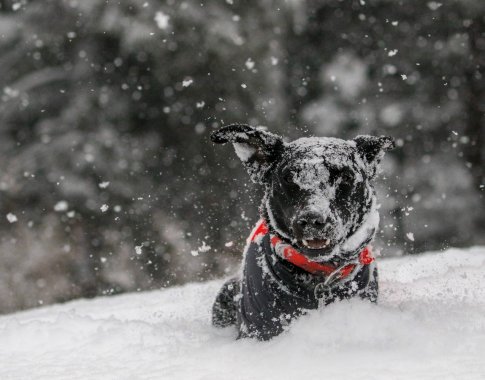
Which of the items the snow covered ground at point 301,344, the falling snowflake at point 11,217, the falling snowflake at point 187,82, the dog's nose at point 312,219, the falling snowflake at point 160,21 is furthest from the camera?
the falling snowflake at point 11,217

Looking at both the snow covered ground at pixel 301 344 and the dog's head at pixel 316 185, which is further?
the dog's head at pixel 316 185

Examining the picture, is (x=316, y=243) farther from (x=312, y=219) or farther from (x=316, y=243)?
(x=312, y=219)

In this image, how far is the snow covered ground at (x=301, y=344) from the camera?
2.69m

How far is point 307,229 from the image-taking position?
10.8 feet

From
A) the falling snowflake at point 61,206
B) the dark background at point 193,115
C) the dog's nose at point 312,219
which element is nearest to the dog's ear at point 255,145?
the dog's nose at point 312,219

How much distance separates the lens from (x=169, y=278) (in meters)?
13.8

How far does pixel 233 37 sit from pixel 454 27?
4.87 m

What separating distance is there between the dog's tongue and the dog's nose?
0.44 feet

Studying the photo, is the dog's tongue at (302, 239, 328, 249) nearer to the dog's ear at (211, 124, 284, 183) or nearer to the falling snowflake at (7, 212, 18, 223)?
the dog's ear at (211, 124, 284, 183)

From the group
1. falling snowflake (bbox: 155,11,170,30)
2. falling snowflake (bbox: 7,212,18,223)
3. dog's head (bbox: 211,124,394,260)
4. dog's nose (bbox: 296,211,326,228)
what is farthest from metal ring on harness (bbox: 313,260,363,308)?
falling snowflake (bbox: 7,212,18,223)

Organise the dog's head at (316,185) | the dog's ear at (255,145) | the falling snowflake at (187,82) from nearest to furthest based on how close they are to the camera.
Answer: the dog's head at (316,185) → the dog's ear at (255,145) → the falling snowflake at (187,82)

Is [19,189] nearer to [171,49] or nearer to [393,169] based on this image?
[171,49]

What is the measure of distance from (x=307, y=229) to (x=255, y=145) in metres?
0.81

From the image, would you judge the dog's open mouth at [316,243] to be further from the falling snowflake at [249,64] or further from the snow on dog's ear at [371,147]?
the falling snowflake at [249,64]
